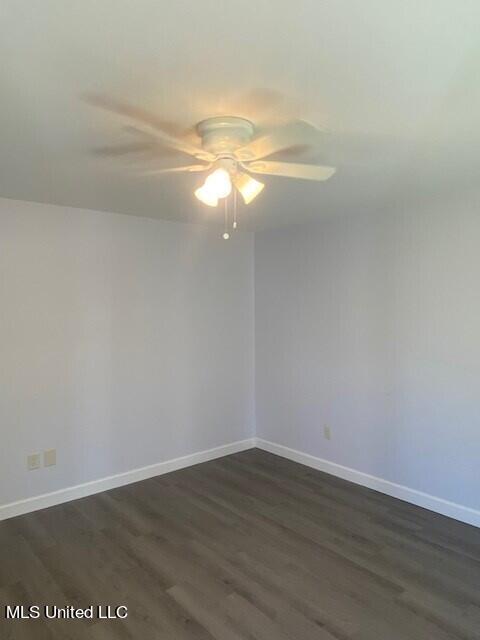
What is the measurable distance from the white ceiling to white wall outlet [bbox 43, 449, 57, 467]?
2.00 m

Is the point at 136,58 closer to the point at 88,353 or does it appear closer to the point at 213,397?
the point at 88,353

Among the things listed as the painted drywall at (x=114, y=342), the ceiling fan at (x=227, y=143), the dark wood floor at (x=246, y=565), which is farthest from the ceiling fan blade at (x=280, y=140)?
the dark wood floor at (x=246, y=565)

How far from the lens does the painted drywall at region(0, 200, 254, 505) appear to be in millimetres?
3207

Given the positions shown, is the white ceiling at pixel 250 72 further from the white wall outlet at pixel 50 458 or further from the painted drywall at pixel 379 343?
the white wall outlet at pixel 50 458

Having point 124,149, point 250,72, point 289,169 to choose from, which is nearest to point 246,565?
point 289,169

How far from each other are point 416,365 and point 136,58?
107 inches

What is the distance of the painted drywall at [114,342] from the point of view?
321 centimetres

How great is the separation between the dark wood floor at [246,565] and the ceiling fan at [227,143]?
1.95 meters

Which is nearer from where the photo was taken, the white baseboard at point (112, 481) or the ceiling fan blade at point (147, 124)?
the ceiling fan blade at point (147, 124)

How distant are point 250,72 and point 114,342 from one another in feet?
8.52

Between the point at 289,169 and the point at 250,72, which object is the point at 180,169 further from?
the point at 250,72

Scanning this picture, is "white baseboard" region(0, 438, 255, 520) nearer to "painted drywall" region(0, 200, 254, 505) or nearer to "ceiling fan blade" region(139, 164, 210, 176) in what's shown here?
"painted drywall" region(0, 200, 254, 505)

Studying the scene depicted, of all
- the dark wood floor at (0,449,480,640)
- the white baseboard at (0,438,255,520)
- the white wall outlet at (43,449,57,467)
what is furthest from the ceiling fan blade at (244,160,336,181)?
the white baseboard at (0,438,255,520)

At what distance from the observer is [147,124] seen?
186 cm
